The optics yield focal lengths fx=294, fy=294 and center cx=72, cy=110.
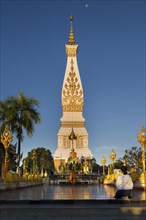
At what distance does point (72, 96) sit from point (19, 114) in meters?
56.1

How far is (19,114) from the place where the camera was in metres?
27.8

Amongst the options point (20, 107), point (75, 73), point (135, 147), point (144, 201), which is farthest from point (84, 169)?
point (75, 73)

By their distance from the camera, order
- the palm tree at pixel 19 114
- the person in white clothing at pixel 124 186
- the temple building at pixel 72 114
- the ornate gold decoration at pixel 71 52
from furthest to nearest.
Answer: the ornate gold decoration at pixel 71 52 < the temple building at pixel 72 114 < the palm tree at pixel 19 114 < the person in white clothing at pixel 124 186

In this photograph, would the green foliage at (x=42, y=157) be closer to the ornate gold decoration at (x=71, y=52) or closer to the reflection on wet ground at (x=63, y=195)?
Answer: the ornate gold decoration at (x=71, y=52)

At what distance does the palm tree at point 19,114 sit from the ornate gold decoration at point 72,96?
54.7 meters

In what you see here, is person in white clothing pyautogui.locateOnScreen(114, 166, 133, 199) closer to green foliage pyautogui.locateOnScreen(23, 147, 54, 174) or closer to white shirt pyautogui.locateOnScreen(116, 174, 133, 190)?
white shirt pyautogui.locateOnScreen(116, 174, 133, 190)

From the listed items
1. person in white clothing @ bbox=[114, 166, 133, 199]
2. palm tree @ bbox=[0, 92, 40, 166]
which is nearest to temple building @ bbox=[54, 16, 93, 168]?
palm tree @ bbox=[0, 92, 40, 166]

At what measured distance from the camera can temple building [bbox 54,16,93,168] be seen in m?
76.4

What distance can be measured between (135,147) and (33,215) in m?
52.2

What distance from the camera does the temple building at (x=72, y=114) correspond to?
251 ft

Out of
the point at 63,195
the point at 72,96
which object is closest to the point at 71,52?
the point at 72,96

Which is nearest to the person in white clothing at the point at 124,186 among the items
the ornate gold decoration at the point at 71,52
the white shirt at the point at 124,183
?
the white shirt at the point at 124,183

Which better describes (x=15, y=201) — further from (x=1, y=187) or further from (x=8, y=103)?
(x=8, y=103)

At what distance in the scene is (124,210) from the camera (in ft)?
27.3
